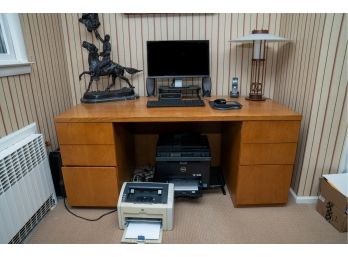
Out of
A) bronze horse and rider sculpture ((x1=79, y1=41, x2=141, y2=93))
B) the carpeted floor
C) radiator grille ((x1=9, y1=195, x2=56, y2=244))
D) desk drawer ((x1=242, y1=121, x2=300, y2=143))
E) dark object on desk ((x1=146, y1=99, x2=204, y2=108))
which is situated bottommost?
the carpeted floor

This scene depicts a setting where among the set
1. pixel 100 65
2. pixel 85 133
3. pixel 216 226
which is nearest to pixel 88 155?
pixel 85 133

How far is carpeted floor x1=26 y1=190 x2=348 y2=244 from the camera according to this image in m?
1.36

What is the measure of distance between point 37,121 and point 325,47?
1.95 m

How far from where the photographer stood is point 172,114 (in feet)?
4.59

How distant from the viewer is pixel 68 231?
1436 millimetres

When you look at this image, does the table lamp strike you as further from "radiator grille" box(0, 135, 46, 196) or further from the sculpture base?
"radiator grille" box(0, 135, 46, 196)

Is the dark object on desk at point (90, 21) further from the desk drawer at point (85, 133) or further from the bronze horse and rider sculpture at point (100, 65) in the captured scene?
the desk drawer at point (85, 133)

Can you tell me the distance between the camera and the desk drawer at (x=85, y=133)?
1.39m

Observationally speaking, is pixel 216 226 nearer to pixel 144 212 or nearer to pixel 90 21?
pixel 144 212

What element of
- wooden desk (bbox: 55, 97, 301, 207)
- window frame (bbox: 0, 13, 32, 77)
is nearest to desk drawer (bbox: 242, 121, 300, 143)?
wooden desk (bbox: 55, 97, 301, 207)

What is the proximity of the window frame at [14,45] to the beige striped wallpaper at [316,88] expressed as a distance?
1856 mm

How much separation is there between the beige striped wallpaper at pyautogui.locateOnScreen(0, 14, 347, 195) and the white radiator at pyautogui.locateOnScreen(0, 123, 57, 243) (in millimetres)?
107

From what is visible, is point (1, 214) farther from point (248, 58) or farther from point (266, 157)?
point (248, 58)

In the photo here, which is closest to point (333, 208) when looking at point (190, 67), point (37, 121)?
point (190, 67)
